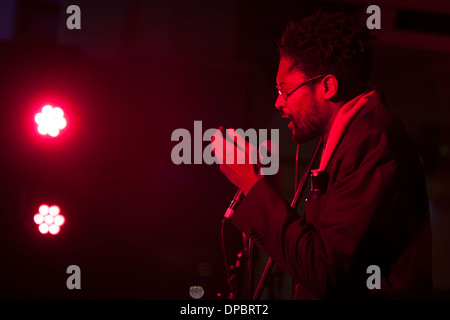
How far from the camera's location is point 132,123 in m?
2.93

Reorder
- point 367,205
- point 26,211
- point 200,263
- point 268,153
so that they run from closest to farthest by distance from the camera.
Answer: point 367,205
point 268,153
point 26,211
point 200,263

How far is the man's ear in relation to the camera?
1.41m

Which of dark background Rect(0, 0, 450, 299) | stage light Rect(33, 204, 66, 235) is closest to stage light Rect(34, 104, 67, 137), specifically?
dark background Rect(0, 0, 450, 299)

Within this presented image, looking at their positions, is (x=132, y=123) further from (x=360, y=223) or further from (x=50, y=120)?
(x=360, y=223)

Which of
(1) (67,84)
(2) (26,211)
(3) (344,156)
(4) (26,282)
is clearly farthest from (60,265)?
(3) (344,156)

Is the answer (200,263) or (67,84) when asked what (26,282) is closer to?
(200,263)

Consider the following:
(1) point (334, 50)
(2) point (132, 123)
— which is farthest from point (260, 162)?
(2) point (132, 123)

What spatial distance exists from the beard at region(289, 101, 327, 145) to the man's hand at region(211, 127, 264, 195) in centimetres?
30

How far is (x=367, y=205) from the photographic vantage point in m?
1.01

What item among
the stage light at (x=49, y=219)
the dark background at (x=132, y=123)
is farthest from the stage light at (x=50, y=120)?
the stage light at (x=49, y=219)

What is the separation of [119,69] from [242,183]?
208 centimetres

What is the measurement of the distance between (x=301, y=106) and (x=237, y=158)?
1.32ft

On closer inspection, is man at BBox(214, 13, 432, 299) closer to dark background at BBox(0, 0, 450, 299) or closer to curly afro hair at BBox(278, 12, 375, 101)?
curly afro hair at BBox(278, 12, 375, 101)
